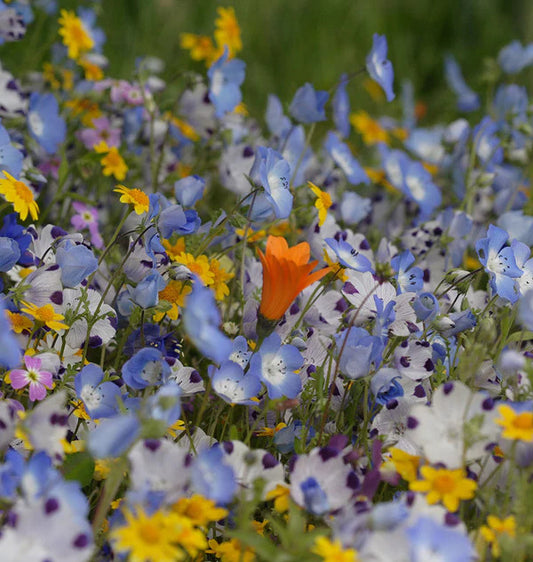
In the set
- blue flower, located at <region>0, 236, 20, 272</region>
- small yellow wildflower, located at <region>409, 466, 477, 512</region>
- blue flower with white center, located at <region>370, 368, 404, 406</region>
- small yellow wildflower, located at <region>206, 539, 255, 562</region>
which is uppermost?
blue flower, located at <region>0, 236, 20, 272</region>

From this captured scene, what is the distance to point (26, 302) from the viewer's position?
1.37 m

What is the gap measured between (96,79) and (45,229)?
3.06 feet

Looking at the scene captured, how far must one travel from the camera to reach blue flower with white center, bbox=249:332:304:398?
132 centimetres

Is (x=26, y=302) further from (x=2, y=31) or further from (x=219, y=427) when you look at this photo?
(x=2, y=31)

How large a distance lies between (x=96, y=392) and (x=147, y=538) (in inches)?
17.2

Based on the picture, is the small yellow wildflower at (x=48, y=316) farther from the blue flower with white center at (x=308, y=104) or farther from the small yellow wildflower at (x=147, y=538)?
the blue flower with white center at (x=308, y=104)

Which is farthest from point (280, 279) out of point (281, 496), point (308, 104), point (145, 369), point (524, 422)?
point (308, 104)

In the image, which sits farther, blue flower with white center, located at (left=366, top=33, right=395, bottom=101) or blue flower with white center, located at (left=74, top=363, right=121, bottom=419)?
blue flower with white center, located at (left=366, top=33, right=395, bottom=101)

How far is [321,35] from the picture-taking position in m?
3.93

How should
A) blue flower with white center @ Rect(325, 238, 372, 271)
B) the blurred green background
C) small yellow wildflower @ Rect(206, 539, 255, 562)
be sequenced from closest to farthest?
1. small yellow wildflower @ Rect(206, 539, 255, 562)
2. blue flower with white center @ Rect(325, 238, 372, 271)
3. the blurred green background

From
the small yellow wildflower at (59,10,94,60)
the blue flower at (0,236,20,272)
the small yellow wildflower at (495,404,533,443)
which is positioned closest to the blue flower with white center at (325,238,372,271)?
the small yellow wildflower at (495,404,533,443)

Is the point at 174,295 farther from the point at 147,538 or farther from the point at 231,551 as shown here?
the point at 147,538

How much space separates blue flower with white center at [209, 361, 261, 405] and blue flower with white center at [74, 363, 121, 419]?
6.5 inches

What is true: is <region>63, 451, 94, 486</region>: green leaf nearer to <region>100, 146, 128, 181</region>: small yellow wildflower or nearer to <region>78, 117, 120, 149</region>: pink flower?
<region>100, 146, 128, 181</region>: small yellow wildflower
